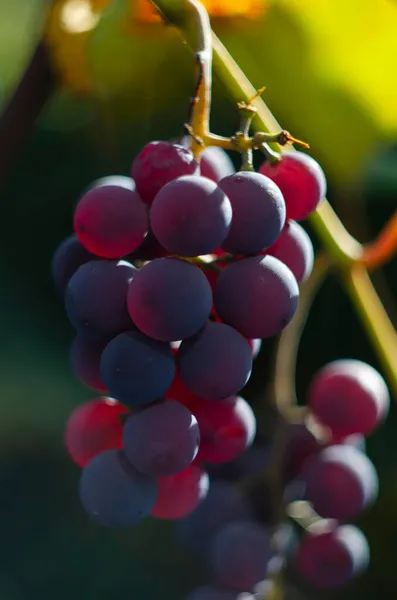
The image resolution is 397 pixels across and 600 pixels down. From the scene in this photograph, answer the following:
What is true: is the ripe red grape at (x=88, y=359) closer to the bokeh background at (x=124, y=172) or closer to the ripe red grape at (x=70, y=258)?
the ripe red grape at (x=70, y=258)

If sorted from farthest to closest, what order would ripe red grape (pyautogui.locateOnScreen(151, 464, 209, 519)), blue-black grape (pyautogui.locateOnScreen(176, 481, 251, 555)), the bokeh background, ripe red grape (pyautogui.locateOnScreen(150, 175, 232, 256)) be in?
the bokeh background, blue-black grape (pyautogui.locateOnScreen(176, 481, 251, 555)), ripe red grape (pyautogui.locateOnScreen(151, 464, 209, 519)), ripe red grape (pyautogui.locateOnScreen(150, 175, 232, 256))

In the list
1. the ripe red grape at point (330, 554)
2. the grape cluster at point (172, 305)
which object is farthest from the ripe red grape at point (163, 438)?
the ripe red grape at point (330, 554)

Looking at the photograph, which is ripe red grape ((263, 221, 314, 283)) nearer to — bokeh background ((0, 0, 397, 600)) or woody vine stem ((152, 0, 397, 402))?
woody vine stem ((152, 0, 397, 402))

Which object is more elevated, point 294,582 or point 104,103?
point 104,103

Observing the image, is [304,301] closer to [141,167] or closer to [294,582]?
[141,167]

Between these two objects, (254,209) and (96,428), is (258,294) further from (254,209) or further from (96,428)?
(96,428)

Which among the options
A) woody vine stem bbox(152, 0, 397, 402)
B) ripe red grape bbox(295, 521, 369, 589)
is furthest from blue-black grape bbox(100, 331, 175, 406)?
ripe red grape bbox(295, 521, 369, 589)

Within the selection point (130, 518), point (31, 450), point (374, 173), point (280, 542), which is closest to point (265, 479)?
point (280, 542)

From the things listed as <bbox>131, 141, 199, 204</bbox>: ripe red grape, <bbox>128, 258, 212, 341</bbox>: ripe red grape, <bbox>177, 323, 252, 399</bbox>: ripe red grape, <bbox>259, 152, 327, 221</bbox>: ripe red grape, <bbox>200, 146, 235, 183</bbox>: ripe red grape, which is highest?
<bbox>259, 152, 327, 221</bbox>: ripe red grape
